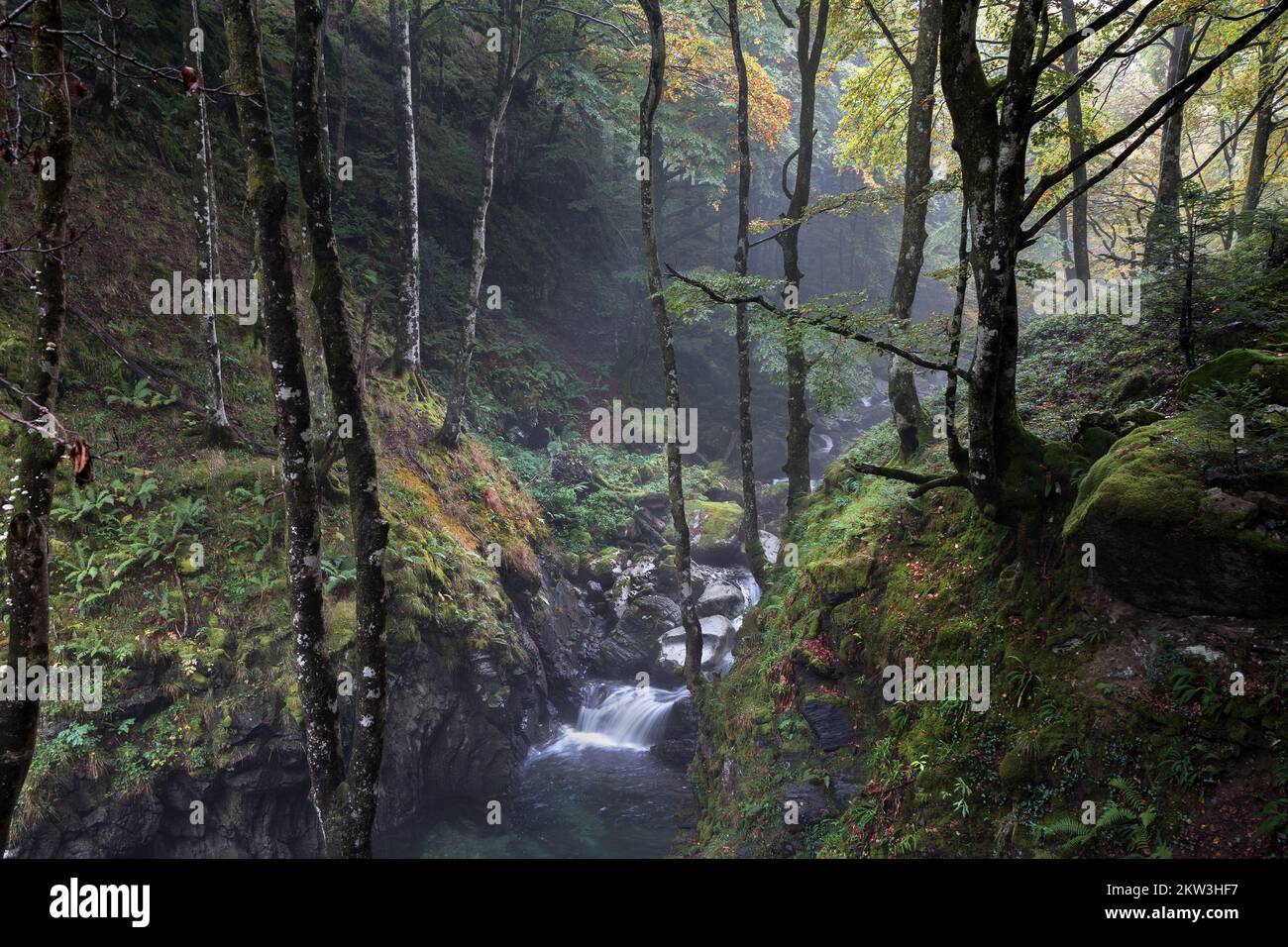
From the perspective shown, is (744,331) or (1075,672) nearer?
(1075,672)

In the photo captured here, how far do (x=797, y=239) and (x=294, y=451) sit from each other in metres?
9.98

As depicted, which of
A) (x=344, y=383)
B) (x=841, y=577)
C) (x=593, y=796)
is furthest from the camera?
(x=593, y=796)

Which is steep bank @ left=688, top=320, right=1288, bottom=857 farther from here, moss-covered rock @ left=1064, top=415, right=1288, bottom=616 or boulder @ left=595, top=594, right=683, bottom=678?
boulder @ left=595, top=594, right=683, bottom=678

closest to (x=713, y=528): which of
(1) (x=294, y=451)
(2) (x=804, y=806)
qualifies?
(2) (x=804, y=806)

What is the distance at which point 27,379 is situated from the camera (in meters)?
4.34

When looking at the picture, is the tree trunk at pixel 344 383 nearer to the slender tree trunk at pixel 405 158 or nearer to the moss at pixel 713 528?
the slender tree trunk at pixel 405 158

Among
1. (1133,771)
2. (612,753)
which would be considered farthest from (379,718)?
(612,753)

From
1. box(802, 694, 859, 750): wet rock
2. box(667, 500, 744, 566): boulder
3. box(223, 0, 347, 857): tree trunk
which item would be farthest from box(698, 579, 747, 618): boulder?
box(223, 0, 347, 857): tree trunk

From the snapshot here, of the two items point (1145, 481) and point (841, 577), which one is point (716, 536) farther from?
point (1145, 481)

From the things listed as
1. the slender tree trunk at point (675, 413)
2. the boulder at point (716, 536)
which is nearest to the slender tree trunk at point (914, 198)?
the slender tree trunk at point (675, 413)

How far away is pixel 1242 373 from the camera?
20.2 feet
